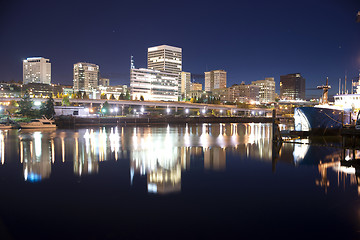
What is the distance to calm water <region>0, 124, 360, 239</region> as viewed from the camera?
9.03 metres

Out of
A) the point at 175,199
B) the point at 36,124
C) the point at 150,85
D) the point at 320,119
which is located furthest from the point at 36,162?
the point at 150,85

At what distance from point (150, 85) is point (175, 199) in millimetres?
177507

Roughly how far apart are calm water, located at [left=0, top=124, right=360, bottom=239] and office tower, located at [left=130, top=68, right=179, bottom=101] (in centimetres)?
15713

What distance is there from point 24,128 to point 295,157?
51788 millimetres

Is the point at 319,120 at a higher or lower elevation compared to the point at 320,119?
lower

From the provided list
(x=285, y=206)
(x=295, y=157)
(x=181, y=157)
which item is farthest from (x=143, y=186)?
(x=295, y=157)

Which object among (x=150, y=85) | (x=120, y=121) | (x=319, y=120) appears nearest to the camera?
(x=319, y=120)

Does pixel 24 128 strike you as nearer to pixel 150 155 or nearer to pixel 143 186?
pixel 150 155

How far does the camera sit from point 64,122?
6341 centimetres

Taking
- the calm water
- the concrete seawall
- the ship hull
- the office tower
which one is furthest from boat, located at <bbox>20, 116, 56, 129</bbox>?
the office tower

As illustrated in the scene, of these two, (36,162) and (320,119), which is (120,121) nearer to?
(320,119)

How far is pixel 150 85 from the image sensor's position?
18600 cm

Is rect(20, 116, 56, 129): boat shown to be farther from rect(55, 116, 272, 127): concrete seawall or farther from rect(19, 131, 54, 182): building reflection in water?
rect(19, 131, 54, 182): building reflection in water

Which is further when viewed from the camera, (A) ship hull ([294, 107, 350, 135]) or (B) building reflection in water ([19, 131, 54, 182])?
(A) ship hull ([294, 107, 350, 135])
